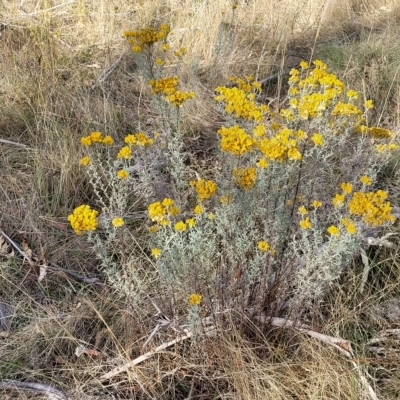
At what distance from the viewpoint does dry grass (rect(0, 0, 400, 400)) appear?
5.69 ft

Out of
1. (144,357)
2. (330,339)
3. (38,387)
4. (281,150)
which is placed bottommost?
(38,387)

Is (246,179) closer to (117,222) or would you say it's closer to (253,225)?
(253,225)

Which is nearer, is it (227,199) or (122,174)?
(227,199)

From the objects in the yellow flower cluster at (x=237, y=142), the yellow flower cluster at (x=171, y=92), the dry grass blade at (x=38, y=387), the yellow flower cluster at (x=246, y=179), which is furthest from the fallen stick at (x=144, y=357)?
the yellow flower cluster at (x=171, y=92)

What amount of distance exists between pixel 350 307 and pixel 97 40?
12.2ft

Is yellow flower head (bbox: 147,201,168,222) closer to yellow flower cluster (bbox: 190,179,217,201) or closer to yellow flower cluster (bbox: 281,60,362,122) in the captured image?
yellow flower cluster (bbox: 190,179,217,201)

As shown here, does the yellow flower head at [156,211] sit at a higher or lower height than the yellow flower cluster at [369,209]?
lower

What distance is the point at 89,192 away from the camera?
2.76 metres

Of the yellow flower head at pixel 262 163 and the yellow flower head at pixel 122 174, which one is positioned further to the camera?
the yellow flower head at pixel 122 174

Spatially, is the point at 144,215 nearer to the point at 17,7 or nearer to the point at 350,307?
the point at 350,307

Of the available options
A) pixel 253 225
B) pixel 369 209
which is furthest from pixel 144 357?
pixel 369 209

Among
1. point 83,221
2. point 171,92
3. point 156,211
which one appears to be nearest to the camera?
point 83,221

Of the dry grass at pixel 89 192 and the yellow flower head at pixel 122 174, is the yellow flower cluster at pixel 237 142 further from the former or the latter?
the dry grass at pixel 89 192

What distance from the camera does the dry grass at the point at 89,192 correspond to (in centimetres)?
173
